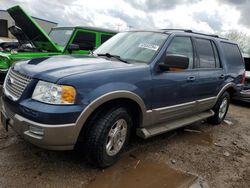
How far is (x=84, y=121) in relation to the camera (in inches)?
112

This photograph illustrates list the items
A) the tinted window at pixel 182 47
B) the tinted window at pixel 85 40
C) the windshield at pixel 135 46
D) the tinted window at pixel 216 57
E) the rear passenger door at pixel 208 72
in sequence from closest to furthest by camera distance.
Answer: the windshield at pixel 135 46
the tinted window at pixel 182 47
the rear passenger door at pixel 208 72
the tinted window at pixel 216 57
the tinted window at pixel 85 40

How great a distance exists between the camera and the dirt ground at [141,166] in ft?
9.88

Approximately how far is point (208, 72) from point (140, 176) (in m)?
2.48

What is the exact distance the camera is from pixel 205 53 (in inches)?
190

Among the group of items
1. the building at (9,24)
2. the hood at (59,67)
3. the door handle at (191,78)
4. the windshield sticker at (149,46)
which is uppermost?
the windshield sticker at (149,46)

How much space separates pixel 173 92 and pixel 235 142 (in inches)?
76.4

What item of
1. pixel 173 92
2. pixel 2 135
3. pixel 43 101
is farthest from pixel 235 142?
pixel 2 135

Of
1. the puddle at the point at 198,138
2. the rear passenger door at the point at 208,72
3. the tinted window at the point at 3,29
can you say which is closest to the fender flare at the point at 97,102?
the rear passenger door at the point at 208,72

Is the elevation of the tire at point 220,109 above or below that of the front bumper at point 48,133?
below

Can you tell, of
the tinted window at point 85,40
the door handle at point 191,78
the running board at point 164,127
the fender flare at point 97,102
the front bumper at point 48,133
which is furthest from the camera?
the tinted window at point 85,40

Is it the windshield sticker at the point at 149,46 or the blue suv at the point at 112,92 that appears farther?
the windshield sticker at the point at 149,46

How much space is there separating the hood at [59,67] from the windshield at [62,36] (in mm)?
4071

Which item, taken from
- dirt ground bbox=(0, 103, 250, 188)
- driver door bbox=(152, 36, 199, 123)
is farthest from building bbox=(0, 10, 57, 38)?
dirt ground bbox=(0, 103, 250, 188)

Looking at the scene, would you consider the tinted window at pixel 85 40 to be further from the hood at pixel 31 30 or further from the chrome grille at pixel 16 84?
the chrome grille at pixel 16 84
